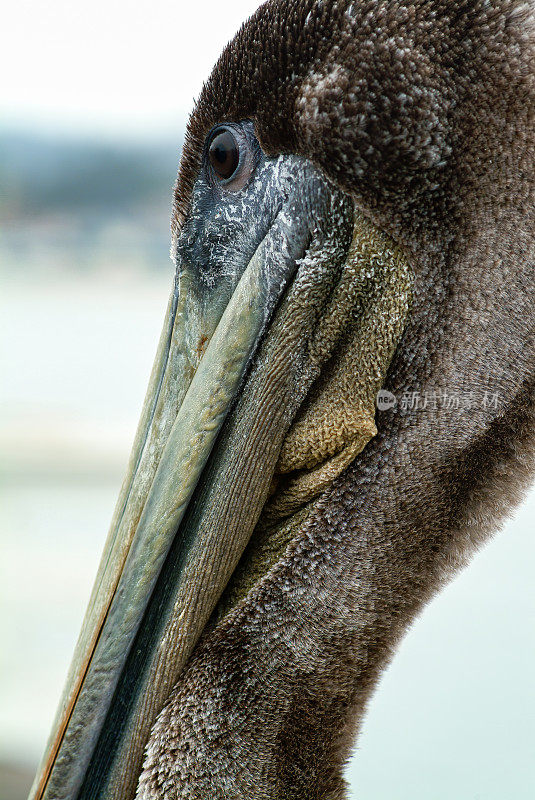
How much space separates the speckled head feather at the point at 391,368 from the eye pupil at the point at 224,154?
0.03 meters

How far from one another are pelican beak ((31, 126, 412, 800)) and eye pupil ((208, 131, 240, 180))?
A: 0.04 metres

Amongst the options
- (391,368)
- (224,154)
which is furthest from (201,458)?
(224,154)

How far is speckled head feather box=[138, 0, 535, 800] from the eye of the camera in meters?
1.02

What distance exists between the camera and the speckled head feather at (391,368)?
40.0 inches

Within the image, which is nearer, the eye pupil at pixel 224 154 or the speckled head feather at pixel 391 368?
the speckled head feather at pixel 391 368

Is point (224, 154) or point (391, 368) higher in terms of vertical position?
point (224, 154)

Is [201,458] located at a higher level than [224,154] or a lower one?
lower

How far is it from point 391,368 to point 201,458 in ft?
1.06

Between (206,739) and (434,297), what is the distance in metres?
0.74

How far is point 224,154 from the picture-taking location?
3.89 feet

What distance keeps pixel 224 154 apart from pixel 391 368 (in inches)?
16.7

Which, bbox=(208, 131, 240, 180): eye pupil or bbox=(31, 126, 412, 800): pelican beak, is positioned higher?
bbox=(208, 131, 240, 180): eye pupil

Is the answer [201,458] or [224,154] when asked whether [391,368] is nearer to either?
[201,458]

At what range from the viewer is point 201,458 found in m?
1.18
